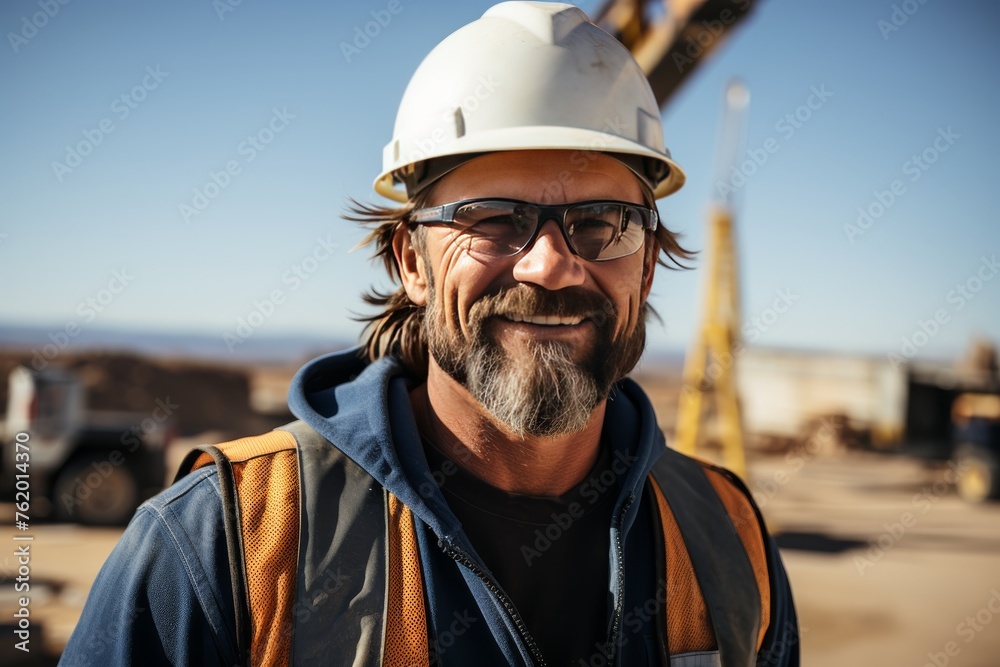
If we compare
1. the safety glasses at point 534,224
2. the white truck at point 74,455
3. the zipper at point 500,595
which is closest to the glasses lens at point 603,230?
the safety glasses at point 534,224

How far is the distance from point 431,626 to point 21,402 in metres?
9.23

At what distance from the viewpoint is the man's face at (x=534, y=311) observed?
6.63ft

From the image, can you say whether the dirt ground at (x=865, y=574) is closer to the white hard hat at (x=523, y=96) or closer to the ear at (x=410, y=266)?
the ear at (x=410, y=266)

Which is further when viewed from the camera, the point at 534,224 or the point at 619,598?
the point at 534,224

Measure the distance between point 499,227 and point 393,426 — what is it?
0.58 m

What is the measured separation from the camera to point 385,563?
173 cm

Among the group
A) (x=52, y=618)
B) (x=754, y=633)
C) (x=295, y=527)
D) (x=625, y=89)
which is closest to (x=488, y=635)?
(x=295, y=527)

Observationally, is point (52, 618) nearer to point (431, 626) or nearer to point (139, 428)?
point (139, 428)

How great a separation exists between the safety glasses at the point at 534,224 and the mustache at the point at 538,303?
0.10m

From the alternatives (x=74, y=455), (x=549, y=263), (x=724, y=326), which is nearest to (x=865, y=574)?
(x=724, y=326)

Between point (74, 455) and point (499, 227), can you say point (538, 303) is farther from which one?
point (74, 455)

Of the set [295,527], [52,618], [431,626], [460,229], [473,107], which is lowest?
[52,618]

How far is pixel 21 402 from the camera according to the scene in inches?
363

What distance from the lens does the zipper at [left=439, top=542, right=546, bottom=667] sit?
1745mm
